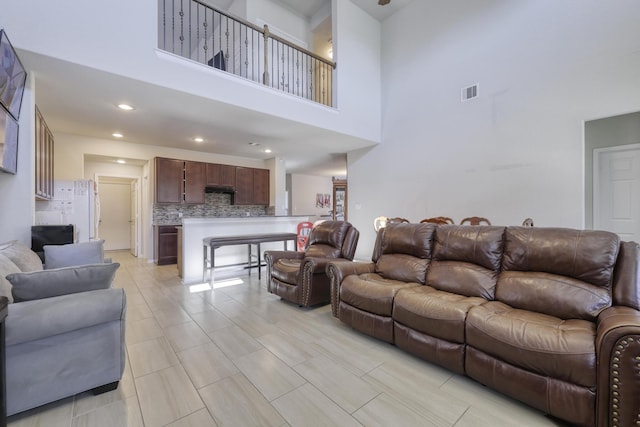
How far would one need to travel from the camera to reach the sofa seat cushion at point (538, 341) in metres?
1.40

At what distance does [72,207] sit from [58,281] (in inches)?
148

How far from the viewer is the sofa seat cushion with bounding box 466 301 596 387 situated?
55.0 inches

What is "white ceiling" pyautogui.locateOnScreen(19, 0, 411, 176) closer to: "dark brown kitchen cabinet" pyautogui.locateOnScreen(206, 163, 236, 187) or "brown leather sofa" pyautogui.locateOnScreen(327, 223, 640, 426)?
"dark brown kitchen cabinet" pyautogui.locateOnScreen(206, 163, 236, 187)

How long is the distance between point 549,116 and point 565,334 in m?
3.67

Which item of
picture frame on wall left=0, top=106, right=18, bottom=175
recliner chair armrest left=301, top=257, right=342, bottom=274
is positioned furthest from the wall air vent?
picture frame on wall left=0, top=106, right=18, bottom=175

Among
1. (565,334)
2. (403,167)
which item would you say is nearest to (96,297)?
(565,334)

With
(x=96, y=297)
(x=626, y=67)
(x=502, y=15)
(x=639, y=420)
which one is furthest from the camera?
(x=502, y=15)

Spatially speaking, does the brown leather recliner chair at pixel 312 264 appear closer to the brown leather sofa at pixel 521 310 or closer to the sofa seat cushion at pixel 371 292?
the brown leather sofa at pixel 521 310

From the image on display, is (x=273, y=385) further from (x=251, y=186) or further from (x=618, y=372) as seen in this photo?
(x=251, y=186)

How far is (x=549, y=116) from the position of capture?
12.7 ft

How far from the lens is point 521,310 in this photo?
6.43 feet

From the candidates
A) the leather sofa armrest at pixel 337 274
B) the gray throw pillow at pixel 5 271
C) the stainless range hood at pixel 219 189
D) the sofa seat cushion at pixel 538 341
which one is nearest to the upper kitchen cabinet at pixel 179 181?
the stainless range hood at pixel 219 189

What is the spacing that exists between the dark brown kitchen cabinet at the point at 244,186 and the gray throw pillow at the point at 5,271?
528 cm

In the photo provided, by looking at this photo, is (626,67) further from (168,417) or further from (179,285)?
(179,285)
